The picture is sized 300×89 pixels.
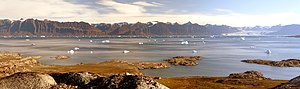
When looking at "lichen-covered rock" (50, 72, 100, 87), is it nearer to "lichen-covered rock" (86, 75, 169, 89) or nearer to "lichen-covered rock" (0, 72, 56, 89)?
"lichen-covered rock" (86, 75, 169, 89)

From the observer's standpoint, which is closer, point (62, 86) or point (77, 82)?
point (62, 86)

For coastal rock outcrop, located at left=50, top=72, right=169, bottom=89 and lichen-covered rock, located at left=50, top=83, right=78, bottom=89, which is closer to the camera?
coastal rock outcrop, located at left=50, top=72, right=169, bottom=89

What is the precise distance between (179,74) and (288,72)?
77.9 ft

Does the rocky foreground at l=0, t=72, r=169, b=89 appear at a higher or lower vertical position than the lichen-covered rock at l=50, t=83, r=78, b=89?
higher

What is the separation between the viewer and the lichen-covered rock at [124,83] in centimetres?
2020

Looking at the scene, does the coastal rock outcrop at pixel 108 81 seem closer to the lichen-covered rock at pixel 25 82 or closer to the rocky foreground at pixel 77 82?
the rocky foreground at pixel 77 82

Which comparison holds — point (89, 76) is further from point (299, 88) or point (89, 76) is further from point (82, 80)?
point (299, 88)

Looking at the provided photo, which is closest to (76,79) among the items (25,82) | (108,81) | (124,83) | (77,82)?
(77,82)

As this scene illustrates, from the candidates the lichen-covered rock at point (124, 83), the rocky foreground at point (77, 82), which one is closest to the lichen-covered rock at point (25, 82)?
the rocky foreground at point (77, 82)

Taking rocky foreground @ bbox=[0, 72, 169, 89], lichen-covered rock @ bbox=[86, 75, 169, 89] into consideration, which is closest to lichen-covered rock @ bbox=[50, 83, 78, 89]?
rocky foreground @ bbox=[0, 72, 169, 89]

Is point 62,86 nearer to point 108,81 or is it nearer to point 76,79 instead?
point 76,79

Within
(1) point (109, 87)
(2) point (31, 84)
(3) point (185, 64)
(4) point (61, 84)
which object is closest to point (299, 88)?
(1) point (109, 87)

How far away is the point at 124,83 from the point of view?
20953 mm

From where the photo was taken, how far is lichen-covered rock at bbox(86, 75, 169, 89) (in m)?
20.2
